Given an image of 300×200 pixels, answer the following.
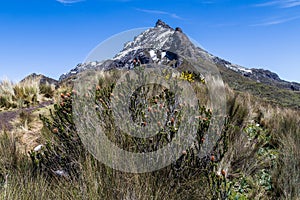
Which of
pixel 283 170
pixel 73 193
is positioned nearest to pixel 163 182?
pixel 73 193

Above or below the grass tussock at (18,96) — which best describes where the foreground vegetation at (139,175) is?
below

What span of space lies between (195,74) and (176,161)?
24.6 feet

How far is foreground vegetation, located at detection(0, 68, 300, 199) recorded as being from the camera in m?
2.04

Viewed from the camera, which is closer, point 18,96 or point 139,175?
point 139,175

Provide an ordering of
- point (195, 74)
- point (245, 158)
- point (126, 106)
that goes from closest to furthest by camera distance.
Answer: point (126, 106), point (245, 158), point (195, 74)

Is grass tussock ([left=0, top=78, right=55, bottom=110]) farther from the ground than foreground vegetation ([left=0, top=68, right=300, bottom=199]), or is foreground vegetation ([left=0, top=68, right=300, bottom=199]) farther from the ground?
grass tussock ([left=0, top=78, right=55, bottom=110])

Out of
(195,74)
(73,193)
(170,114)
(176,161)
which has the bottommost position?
(73,193)

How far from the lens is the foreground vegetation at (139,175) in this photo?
2045mm

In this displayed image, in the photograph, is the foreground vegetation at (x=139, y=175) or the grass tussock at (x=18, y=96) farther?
the grass tussock at (x=18, y=96)

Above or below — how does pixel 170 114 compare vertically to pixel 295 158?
above

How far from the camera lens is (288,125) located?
4.76 meters

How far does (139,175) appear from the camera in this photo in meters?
2.19

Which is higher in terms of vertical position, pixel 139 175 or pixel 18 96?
pixel 18 96

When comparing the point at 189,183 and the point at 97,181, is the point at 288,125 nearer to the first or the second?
the point at 189,183
